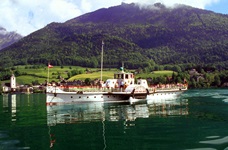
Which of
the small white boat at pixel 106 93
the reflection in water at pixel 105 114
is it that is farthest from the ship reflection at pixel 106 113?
the small white boat at pixel 106 93

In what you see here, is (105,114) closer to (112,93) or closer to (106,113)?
(106,113)

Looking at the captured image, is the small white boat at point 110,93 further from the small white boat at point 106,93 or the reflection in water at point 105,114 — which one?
the reflection in water at point 105,114

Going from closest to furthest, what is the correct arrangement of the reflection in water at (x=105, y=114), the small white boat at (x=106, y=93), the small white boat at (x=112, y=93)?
1. the reflection in water at (x=105, y=114)
2. the small white boat at (x=106, y=93)
3. the small white boat at (x=112, y=93)

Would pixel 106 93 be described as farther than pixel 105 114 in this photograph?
Yes

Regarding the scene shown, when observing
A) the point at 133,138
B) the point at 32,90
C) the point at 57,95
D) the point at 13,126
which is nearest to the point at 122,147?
the point at 133,138

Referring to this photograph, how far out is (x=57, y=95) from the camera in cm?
5912

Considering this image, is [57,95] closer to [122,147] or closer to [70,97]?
[70,97]

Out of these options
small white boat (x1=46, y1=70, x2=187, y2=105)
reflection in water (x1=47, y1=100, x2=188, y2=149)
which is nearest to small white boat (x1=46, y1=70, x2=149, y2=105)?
small white boat (x1=46, y1=70, x2=187, y2=105)

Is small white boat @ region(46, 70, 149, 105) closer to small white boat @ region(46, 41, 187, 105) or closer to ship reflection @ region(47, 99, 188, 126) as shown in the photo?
small white boat @ region(46, 41, 187, 105)

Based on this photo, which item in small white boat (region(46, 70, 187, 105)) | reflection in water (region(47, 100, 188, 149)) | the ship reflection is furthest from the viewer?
small white boat (region(46, 70, 187, 105))

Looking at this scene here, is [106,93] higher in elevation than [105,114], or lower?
higher

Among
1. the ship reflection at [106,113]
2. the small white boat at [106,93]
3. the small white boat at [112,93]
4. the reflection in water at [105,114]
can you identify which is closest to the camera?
the reflection in water at [105,114]

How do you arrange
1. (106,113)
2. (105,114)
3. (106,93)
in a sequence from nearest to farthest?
1. (105,114)
2. (106,113)
3. (106,93)

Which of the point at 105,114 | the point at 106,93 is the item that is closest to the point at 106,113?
the point at 105,114
